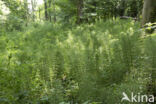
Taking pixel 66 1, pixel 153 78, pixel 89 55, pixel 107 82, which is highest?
pixel 66 1

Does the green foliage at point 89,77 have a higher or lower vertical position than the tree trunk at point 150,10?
lower

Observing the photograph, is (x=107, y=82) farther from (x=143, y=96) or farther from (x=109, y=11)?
(x=109, y=11)

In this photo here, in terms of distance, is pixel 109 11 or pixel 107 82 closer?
pixel 107 82

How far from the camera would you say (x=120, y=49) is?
2486mm

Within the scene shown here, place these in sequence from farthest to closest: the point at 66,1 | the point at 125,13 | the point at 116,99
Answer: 1. the point at 125,13
2. the point at 66,1
3. the point at 116,99

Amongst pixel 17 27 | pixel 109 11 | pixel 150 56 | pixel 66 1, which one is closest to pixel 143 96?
pixel 150 56

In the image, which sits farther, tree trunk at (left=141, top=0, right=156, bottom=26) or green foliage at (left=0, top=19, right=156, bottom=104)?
tree trunk at (left=141, top=0, right=156, bottom=26)

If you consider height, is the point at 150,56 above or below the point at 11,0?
below

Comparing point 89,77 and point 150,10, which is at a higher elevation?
point 150,10

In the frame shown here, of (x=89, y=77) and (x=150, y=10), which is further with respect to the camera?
(x=150, y=10)

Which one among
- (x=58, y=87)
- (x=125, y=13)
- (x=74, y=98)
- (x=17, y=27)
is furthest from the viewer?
(x=17, y=27)

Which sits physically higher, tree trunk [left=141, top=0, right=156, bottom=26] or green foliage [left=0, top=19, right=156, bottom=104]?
tree trunk [left=141, top=0, right=156, bottom=26]

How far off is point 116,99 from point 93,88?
31cm

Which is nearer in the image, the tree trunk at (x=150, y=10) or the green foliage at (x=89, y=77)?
the green foliage at (x=89, y=77)
